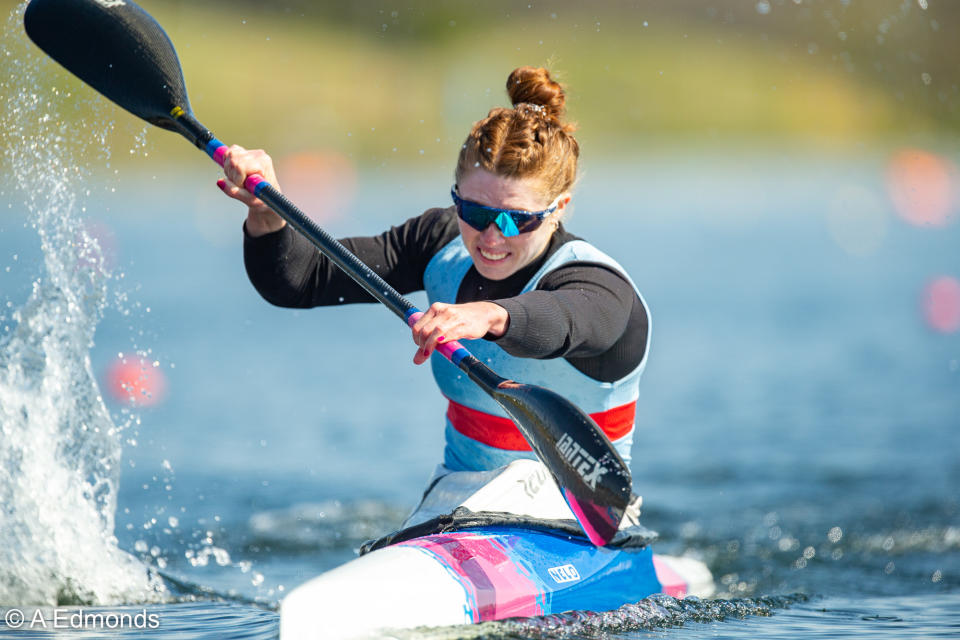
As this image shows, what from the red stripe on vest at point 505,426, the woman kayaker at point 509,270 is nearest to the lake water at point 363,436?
the red stripe on vest at point 505,426

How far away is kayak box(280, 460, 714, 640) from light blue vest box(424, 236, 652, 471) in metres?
0.09

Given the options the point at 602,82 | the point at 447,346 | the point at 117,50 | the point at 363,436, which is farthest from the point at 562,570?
the point at 602,82

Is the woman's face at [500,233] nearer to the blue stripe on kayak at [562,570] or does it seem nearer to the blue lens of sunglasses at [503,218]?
the blue lens of sunglasses at [503,218]

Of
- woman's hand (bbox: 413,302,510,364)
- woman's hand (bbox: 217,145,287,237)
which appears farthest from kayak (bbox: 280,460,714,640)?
woman's hand (bbox: 217,145,287,237)

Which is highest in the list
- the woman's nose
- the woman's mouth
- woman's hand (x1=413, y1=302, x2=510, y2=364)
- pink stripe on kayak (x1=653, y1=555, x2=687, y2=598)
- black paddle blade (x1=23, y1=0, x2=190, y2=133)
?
black paddle blade (x1=23, y1=0, x2=190, y2=133)

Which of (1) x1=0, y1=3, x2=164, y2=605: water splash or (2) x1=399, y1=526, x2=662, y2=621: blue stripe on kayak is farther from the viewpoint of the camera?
(1) x1=0, y1=3, x2=164, y2=605: water splash

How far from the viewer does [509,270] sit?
3572 mm

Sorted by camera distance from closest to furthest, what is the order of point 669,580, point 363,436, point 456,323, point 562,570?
point 456,323
point 562,570
point 669,580
point 363,436

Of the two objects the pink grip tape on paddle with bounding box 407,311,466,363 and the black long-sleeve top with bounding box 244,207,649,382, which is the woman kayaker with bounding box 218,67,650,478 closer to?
the black long-sleeve top with bounding box 244,207,649,382

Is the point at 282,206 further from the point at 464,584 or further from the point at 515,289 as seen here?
the point at 464,584

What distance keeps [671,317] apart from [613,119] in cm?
4791

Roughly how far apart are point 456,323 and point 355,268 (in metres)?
0.56

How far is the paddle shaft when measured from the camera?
127 inches

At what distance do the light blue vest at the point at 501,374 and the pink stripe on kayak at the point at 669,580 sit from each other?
0.60 metres
